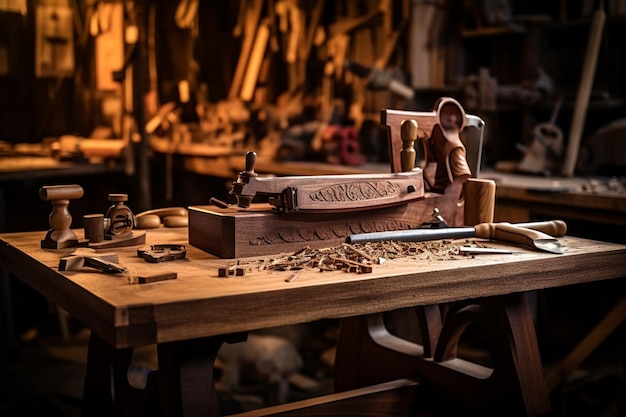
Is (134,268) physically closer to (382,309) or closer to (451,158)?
(382,309)

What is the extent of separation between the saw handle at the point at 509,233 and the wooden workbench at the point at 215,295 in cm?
8

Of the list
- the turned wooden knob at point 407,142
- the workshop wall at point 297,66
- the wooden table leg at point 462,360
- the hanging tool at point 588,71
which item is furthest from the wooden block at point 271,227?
the workshop wall at point 297,66

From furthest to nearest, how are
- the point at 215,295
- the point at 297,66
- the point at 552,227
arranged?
the point at 297,66 < the point at 552,227 < the point at 215,295

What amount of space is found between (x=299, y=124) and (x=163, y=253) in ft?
16.6

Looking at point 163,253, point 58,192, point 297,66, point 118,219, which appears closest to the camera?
point 163,253

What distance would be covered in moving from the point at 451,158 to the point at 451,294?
82cm

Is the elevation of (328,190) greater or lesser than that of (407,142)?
lesser

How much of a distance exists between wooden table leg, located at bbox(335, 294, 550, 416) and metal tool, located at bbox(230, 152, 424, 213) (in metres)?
0.45

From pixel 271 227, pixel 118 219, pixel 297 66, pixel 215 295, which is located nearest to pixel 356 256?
pixel 271 227

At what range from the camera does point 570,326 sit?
5676 millimetres

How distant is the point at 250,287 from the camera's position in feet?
6.07

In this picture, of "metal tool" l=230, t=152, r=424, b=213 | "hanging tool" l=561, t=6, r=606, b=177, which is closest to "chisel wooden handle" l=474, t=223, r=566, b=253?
"metal tool" l=230, t=152, r=424, b=213

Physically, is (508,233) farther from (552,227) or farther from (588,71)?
(588,71)

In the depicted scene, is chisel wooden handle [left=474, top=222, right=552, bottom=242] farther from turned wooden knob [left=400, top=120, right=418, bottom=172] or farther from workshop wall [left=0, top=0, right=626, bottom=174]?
workshop wall [left=0, top=0, right=626, bottom=174]
